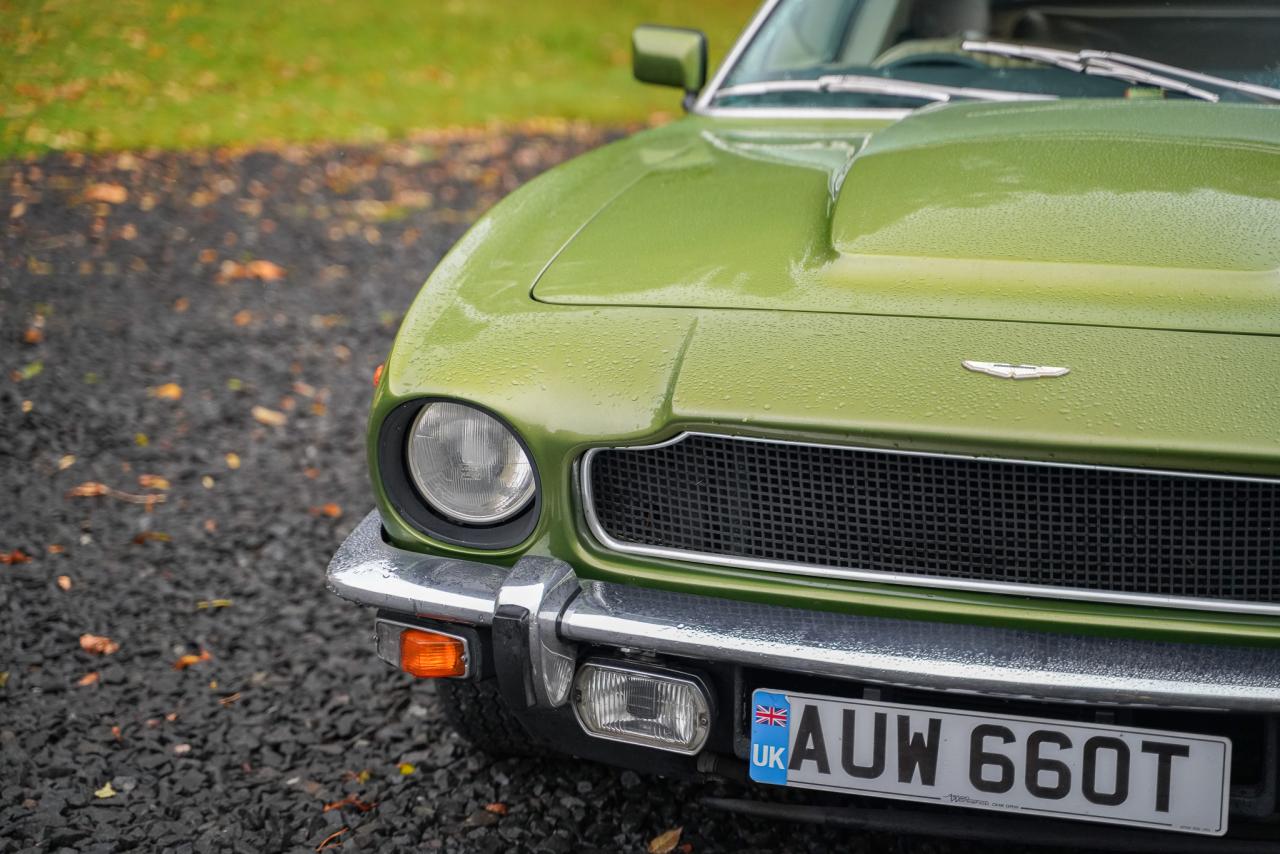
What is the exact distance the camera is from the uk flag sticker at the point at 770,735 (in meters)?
1.79

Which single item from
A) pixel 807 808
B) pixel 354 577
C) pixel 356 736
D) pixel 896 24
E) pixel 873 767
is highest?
pixel 896 24

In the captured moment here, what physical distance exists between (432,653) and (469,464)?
12.4 inches

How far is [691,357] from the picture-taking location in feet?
5.99

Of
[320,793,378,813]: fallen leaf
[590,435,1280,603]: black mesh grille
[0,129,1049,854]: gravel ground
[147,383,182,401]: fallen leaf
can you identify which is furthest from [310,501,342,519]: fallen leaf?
[590,435,1280,603]: black mesh grille

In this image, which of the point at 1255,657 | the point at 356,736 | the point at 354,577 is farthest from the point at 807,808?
the point at 356,736

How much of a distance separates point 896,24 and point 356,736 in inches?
86.1

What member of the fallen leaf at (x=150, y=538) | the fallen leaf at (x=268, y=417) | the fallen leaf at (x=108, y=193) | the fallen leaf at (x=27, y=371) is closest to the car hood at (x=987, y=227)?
the fallen leaf at (x=150, y=538)

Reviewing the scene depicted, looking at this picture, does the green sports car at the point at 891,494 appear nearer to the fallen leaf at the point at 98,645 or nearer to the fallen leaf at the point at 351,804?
the fallen leaf at the point at 351,804

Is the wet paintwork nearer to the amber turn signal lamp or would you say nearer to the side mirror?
the amber turn signal lamp

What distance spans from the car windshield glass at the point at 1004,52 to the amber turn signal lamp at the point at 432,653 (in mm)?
1657

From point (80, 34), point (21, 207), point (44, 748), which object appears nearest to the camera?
point (44, 748)

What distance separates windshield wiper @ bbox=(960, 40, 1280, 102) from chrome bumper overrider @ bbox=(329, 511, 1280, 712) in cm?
146

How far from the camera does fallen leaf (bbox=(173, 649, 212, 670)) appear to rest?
9.37ft

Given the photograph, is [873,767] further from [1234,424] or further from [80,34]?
[80,34]
